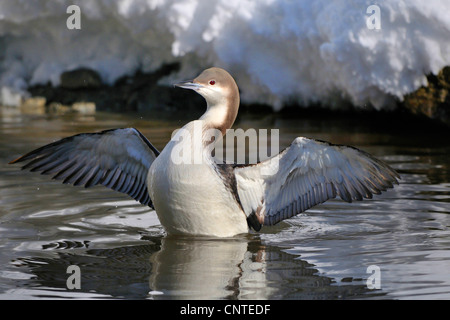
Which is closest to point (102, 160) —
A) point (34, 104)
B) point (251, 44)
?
point (251, 44)

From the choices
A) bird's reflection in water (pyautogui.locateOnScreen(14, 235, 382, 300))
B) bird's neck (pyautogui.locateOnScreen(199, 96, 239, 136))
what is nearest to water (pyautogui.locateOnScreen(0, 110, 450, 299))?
bird's reflection in water (pyautogui.locateOnScreen(14, 235, 382, 300))

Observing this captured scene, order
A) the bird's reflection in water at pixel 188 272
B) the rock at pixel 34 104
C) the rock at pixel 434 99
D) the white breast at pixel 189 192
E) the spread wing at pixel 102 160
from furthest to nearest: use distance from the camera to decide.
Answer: the rock at pixel 34 104
the rock at pixel 434 99
the spread wing at pixel 102 160
the white breast at pixel 189 192
the bird's reflection in water at pixel 188 272

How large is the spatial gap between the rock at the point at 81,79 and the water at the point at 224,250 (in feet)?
17.6

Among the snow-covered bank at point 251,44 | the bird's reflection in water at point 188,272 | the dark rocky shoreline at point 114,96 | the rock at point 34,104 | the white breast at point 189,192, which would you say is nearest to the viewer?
the bird's reflection in water at point 188,272

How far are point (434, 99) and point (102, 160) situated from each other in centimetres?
550

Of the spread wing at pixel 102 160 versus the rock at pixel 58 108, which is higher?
the rock at pixel 58 108

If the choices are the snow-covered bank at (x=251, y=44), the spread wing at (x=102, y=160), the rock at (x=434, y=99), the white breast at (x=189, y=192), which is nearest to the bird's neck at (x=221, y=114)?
the white breast at (x=189, y=192)

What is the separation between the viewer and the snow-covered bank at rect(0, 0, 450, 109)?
9391 millimetres

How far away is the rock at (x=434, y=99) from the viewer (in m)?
9.73

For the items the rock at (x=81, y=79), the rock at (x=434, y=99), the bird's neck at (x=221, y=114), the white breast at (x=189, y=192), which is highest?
the rock at (x=81, y=79)

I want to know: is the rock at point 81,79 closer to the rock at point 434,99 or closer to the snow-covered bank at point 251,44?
the snow-covered bank at point 251,44

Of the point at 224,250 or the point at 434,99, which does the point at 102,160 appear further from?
the point at 434,99

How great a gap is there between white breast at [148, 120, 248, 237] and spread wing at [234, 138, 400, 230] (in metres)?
0.28
